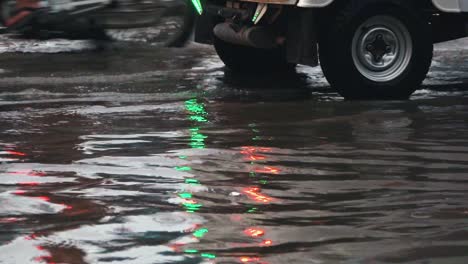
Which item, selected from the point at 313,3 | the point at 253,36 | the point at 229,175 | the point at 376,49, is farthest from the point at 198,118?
the point at 229,175

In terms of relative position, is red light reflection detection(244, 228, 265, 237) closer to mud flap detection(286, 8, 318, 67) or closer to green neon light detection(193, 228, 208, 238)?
green neon light detection(193, 228, 208, 238)

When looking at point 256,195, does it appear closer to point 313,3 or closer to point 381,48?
point 313,3

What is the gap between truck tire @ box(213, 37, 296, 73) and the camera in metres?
10.8

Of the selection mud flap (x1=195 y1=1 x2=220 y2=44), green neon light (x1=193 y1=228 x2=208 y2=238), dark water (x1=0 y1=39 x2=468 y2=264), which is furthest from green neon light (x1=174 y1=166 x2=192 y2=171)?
mud flap (x1=195 y1=1 x2=220 y2=44)

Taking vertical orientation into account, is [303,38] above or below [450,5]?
below

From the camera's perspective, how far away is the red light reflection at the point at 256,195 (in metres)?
5.29

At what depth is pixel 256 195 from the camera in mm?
5387

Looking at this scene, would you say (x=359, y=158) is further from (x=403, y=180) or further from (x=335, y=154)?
(x=403, y=180)

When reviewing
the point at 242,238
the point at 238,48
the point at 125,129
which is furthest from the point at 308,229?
the point at 238,48

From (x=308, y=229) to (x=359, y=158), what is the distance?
1635mm

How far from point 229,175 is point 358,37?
130 inches

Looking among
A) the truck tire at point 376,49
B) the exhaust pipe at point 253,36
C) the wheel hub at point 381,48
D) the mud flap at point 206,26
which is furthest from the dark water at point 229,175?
the mud flap at point 206,26

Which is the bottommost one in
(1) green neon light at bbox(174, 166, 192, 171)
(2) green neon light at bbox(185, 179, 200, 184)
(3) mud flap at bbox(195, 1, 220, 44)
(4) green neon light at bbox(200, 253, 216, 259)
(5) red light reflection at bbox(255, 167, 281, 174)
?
(1) green neon light at bbox(174, 166, 192, 171)

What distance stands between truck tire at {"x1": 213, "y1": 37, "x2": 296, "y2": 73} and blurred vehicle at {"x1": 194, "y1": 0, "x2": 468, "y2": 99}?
1774mm
